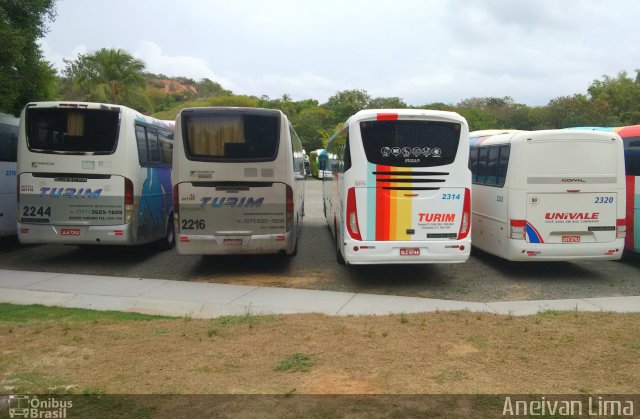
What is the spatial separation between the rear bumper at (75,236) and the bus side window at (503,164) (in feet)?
23.6

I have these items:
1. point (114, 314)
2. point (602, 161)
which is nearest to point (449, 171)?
point (602, 161)

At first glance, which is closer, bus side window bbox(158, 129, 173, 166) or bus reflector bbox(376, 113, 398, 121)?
bus reflector bbox(376, 113, 398, 121)

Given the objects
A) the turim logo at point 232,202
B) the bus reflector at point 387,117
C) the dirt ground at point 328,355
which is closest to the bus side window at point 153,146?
the turim logo at point 232,202

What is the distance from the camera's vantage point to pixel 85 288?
9.83 metres

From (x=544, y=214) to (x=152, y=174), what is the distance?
7.95 m

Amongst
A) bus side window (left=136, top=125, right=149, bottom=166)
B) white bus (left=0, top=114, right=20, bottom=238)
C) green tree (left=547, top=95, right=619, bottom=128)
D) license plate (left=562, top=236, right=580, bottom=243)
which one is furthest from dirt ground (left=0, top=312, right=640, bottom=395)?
green tree (left=547, top=95, right=619, bottom=128)

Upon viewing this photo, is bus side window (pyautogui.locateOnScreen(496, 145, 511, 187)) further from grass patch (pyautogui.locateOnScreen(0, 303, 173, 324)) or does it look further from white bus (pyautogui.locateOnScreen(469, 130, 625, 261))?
grass patch (pyautogui.locateOnScreen(0, 303, 173, 324))

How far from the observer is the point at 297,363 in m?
5.62

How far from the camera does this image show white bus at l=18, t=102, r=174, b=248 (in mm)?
11078

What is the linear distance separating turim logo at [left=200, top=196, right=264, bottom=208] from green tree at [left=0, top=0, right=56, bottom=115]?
551cm

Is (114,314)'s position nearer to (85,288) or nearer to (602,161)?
(85,288)

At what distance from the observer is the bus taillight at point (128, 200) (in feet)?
36.8

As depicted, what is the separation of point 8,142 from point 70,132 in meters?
2.98

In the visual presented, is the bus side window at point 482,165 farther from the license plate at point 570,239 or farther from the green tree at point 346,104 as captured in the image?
the green tree at point 346,104
